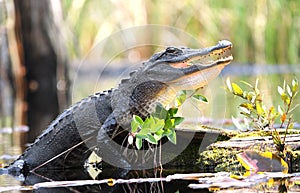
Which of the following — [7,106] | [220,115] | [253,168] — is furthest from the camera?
[7,106]

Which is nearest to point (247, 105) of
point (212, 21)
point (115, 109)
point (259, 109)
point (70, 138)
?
point (259, 109)

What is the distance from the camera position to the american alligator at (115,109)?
14.7ft

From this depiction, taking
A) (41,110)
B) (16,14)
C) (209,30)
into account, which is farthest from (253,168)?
(209,30)

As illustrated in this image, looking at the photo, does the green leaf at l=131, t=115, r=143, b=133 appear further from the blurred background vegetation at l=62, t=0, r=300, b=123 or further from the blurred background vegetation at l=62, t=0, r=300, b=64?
the blurred background vegetation at l=62, t=0, r=300, b=64

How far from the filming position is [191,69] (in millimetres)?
4395

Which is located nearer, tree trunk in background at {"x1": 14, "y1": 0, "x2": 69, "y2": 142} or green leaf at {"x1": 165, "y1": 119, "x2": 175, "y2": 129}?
green leaf at {"x1": 165, "y1": 119, "x2": 175, "y2": 129}

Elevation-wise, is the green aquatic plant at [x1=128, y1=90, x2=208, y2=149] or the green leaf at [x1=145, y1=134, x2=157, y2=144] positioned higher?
the green aquatic plant at [x1=128, y1=90, x2=208, y2=149]

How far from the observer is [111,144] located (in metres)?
4.68

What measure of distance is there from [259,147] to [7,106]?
8514 mm

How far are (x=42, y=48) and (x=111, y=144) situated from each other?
29.1 feet

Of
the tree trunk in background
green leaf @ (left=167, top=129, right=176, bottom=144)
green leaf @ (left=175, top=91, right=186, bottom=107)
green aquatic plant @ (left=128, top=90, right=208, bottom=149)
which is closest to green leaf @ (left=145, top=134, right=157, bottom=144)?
green aquatic plant @ (left=128, top=90, right=208, bottom=149)

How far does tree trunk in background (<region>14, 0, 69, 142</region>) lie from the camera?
42.8 ft

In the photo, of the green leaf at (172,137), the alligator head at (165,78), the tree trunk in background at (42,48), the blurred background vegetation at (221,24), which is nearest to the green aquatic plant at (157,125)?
the green leaf at (172,137)

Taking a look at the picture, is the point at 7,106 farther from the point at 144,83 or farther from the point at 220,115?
the point at 144,83
